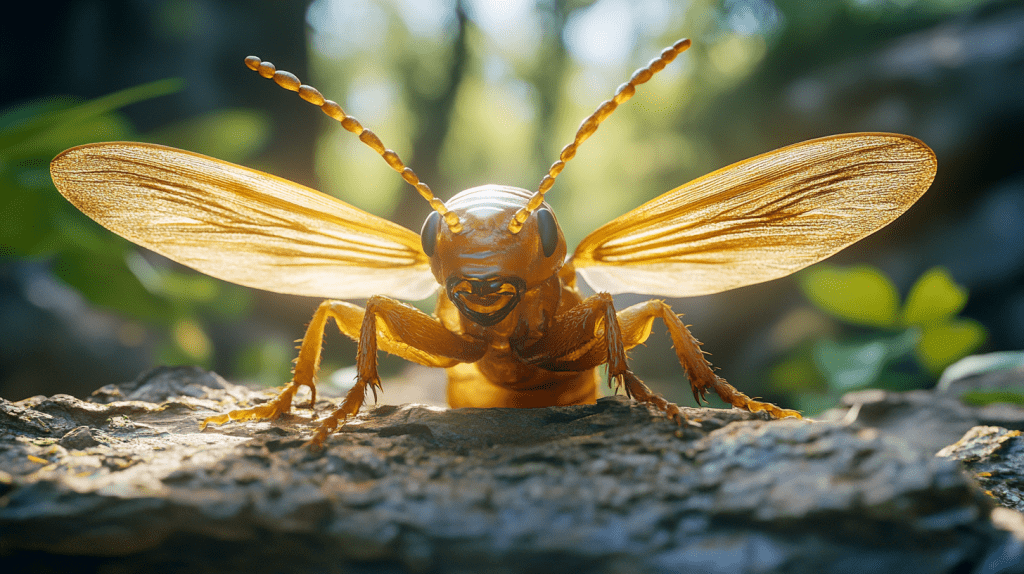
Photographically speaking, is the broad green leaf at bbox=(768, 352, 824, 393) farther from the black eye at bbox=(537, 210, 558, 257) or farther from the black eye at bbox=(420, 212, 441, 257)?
the black eye at bbox=(420, 212, 441, 257)

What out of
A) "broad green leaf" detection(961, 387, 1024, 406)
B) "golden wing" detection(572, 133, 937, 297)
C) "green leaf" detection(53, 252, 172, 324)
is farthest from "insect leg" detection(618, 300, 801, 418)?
"green leaf" detection(53, 252, 172, 324)

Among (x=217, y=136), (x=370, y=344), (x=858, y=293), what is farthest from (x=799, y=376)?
(x=217, y=136)

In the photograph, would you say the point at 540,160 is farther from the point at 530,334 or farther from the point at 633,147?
the point at 530,334

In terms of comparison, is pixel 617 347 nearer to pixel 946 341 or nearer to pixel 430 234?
pixel 430 234

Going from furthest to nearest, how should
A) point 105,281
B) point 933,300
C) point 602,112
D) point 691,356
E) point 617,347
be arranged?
1. point 105,281
2. point 933,300
3. point 691,356
4. point 602,112
5. point 617,347

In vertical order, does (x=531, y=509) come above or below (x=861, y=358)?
below

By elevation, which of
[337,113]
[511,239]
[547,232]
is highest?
[337,113]
